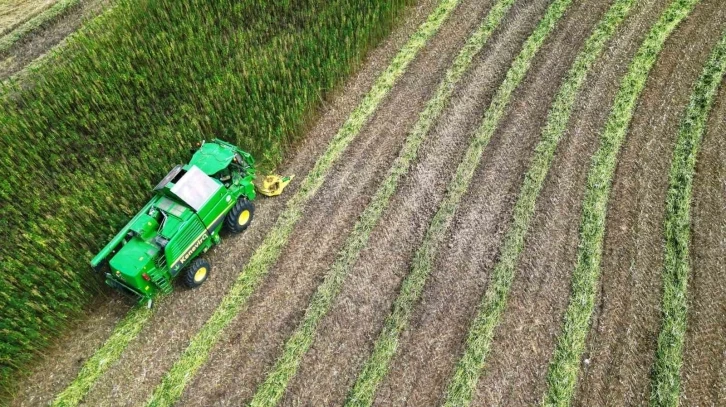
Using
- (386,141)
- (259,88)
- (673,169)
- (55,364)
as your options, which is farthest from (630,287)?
(55,364)

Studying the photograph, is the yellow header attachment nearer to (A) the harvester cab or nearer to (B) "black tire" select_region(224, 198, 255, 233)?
(B) "black tire" select_region(224, 198, 255, 233)

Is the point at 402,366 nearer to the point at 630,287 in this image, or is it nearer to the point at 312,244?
the point at 312,244

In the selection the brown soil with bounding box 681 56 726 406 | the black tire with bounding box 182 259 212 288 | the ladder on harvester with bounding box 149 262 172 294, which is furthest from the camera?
the black tire with bounding box 182 259 212 288

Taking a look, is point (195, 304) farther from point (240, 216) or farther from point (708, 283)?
point (708, 283)

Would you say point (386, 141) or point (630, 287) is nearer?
point (630, 287)

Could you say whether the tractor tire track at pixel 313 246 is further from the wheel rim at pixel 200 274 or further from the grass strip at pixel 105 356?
the grass strip at pixel 105 356

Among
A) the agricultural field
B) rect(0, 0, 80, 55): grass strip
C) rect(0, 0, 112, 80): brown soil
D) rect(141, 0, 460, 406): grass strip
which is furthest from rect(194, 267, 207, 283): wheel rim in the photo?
rect(0, 0, 80, 55): grass strip

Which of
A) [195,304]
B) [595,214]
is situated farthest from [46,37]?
[595,214]
